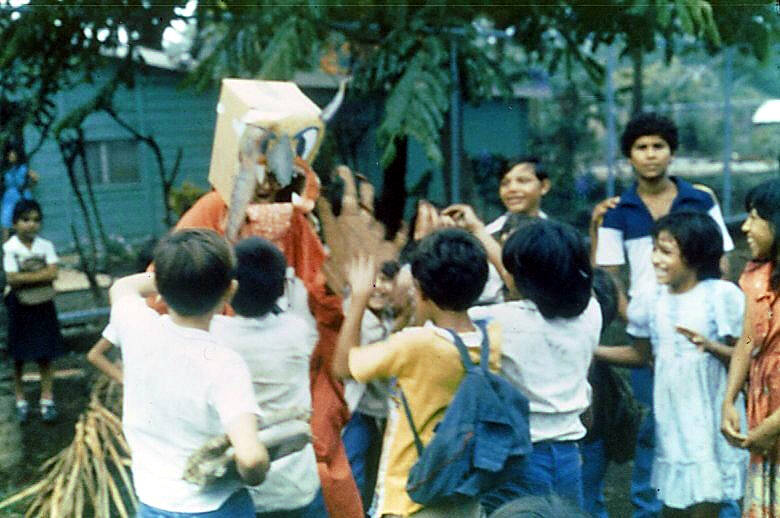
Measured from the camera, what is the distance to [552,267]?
271 centimetres

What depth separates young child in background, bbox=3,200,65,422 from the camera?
222 inches

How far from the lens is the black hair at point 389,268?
3449mm

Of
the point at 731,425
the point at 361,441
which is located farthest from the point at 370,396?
the point at 731,425

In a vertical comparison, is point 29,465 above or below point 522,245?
below

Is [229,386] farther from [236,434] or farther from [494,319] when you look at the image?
[494,319]

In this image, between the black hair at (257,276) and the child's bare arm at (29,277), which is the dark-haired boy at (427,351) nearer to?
the black hair at (257,276)

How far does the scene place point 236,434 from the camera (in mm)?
2068

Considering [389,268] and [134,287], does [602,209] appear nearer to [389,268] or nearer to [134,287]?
[389,268]

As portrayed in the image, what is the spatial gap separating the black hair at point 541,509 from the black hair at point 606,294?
191 centimetres

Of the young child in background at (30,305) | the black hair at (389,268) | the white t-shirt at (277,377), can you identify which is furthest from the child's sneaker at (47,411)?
the white t-shirt at (277,377)

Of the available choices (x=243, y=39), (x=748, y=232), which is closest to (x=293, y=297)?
(x=748, y=232)

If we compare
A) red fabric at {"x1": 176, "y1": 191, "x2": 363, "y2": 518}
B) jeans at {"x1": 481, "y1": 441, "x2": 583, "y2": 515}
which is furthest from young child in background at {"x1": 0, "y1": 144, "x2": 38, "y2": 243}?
jeans at {"x1": 481, "y1": 441, "x2": 583, "y2": 515}

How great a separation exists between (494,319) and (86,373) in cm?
503

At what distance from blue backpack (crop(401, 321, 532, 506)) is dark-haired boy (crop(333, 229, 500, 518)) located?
6cm
